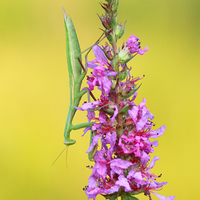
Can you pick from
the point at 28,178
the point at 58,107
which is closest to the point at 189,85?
the point at 58,107

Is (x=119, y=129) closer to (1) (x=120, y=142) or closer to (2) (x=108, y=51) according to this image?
(1) (x=120, y=142)

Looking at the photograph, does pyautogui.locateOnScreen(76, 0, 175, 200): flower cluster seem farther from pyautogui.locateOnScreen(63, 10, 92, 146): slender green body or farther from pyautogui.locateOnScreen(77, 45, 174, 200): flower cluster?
pyautogui.locateOnScreen(63, 10, 92, 146): slender green body

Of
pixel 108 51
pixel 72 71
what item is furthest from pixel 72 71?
pixel 108 51

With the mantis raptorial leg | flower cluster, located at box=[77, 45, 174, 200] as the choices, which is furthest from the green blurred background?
flower cluster, located at box=[77, 45, 174, 200]

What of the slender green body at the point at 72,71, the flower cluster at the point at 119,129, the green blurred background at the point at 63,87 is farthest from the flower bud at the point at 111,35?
the green blurred background at the point at 63,87

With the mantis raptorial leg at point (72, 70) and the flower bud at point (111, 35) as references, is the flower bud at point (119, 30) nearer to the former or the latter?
the flower bud at point (111, 35)

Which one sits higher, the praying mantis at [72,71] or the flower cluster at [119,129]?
the praying mantis at [72,71]

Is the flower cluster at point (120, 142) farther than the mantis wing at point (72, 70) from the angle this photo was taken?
No
